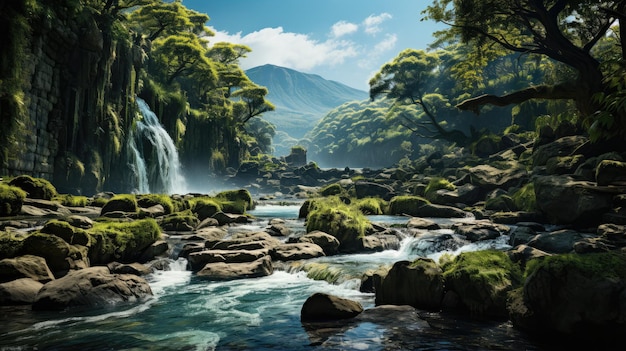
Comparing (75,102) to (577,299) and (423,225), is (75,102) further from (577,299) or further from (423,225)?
(577,299)

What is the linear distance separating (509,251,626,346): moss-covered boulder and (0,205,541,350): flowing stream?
40 centimetres

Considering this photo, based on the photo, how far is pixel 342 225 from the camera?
13406 millimetres

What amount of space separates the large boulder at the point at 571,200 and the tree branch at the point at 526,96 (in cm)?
269

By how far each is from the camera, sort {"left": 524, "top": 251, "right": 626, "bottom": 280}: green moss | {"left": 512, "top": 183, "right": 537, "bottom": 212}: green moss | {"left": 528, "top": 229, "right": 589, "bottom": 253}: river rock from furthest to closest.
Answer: {"left": 512, "top": 183, "right": 537, "bottom": 212}: green moss, {"left": 528, "top": 229, "right": 589, "bottom": 253}: river rock, {"left": 524, "top": 251, "right": 626, "bottom": 280}: green moss

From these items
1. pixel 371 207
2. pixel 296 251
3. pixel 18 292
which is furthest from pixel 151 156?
pixel 18 292

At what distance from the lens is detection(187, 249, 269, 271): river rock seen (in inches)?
419

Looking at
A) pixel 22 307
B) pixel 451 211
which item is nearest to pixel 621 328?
pixel 22 307

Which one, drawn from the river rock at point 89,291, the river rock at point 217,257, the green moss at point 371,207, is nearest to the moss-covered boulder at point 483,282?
the river rock at point 217,257

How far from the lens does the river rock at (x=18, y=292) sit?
693 centimetres

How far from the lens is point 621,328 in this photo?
4.61 metres

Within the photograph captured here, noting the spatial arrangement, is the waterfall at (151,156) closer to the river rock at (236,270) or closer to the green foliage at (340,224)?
the green foliage at (340,224)

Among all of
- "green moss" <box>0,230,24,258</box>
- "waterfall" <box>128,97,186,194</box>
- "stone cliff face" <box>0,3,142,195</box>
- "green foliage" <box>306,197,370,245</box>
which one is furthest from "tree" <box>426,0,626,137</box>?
"waterfall" <box>128,97,186,194</box>

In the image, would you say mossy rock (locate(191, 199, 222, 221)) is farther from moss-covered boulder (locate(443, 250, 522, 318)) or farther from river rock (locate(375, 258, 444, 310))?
moss-covered boulder (locate(443, 250, 522, 318))

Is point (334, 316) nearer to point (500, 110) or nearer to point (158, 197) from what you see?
point (158, 197)
